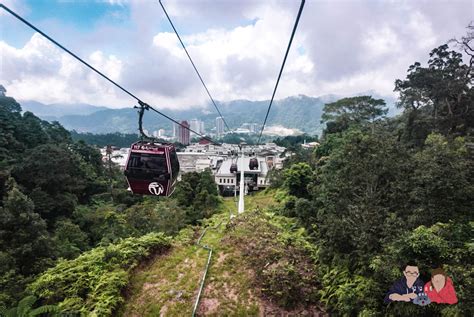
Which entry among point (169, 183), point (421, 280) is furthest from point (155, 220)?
point (421, 280)

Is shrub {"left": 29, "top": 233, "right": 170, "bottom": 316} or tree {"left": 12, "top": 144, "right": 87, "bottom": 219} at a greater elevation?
tree {"left": 12, "top": 144, "right": 87, "bottom": 219}

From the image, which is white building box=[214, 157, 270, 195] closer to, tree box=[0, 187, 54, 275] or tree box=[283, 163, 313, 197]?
tree box=[283, 163, 313, 197]

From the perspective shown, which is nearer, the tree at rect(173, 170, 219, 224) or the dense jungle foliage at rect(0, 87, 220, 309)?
the dense jungle foliage at rect(0, 87, 220, 309)

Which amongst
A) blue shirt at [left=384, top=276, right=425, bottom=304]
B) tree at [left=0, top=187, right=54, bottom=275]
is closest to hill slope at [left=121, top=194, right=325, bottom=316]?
blue shirt at [left=384, top=276, right=425, bottom=304]

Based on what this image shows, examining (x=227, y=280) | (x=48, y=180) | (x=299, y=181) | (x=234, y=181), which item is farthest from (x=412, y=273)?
(x=234, y=181)

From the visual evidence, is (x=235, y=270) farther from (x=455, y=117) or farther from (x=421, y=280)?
(x=455, y=117)
